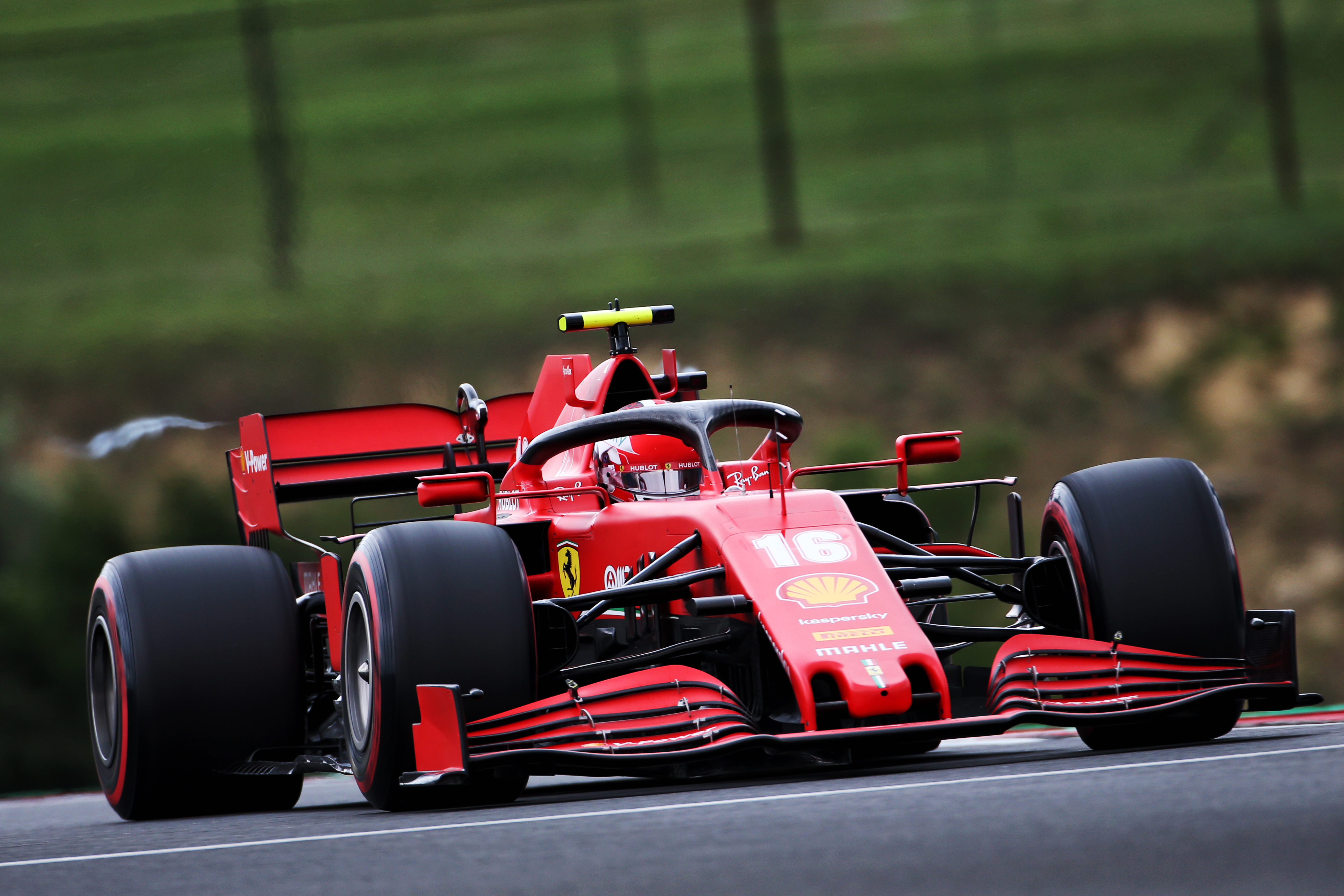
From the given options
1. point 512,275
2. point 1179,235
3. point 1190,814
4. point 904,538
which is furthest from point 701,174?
point 1190,814

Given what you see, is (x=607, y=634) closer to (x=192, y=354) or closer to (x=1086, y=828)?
(x=1086, y=828)

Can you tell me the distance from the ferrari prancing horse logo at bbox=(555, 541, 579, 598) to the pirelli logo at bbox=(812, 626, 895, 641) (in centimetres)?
182

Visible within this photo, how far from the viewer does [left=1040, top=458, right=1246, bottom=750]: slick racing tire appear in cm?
790

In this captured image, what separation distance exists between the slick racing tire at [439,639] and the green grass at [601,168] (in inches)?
554

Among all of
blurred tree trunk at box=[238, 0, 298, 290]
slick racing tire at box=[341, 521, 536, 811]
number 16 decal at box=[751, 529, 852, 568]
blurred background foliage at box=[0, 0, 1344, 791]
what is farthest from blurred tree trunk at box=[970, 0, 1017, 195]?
slick racing tire at box=[341, 521, 536, 811]

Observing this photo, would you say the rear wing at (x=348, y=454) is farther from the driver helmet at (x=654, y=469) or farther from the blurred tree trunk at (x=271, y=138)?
the blurred tree trunk at (x=271, y=138)

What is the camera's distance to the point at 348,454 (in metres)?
10.6

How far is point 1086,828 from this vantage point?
16.6 ft

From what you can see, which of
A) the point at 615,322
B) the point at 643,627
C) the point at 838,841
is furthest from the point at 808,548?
the point at 615,322

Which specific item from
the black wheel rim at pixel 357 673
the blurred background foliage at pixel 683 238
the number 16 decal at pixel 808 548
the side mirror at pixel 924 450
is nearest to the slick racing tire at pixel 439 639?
the black wheel rim at pixel 357 673

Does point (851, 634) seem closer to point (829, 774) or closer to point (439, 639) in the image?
point (829, 774)

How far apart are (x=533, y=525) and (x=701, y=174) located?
22489mm

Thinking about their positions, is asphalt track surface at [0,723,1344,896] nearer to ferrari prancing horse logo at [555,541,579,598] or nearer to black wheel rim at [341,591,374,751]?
black wheel rim at [341,591,374,751]

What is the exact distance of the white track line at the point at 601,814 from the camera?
6184 mm
